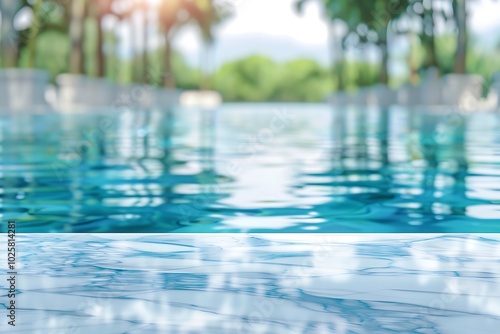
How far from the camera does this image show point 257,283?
3.84 meters

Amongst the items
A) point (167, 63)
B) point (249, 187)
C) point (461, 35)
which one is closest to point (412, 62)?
point (461, 35)

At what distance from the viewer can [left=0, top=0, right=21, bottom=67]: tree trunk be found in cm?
2906

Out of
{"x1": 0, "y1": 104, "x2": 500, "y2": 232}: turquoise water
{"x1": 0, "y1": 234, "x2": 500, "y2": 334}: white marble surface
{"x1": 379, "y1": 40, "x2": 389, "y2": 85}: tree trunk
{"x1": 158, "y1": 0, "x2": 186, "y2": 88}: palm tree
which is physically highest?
{"x1": 158, "y1": 0, "x2": 186, "y2": 88}: palm tree

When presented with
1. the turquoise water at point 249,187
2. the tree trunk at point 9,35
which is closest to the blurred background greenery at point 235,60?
the tree trunk at point 9,35

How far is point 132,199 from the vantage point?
291 inches

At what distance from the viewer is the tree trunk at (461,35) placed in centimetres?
3641

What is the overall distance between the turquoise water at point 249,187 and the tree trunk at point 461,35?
72.3 feet

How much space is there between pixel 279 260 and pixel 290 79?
119 m

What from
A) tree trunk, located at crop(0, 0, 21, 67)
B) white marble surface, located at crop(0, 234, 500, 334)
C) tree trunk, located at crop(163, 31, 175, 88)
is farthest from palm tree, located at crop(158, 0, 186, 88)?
white marble surface, located at crop(0, 234, 500, 334)

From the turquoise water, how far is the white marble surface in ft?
2.43

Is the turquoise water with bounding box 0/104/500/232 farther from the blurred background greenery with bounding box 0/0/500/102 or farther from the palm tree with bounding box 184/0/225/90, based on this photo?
the palm tree with bounding box 184/0/225/90

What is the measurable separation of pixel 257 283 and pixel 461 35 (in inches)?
1320

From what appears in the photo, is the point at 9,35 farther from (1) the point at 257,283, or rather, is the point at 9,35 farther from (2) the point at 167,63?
(2) the point at 167,63

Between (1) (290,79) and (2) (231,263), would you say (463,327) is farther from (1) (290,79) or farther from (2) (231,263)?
(1) (290,79)
